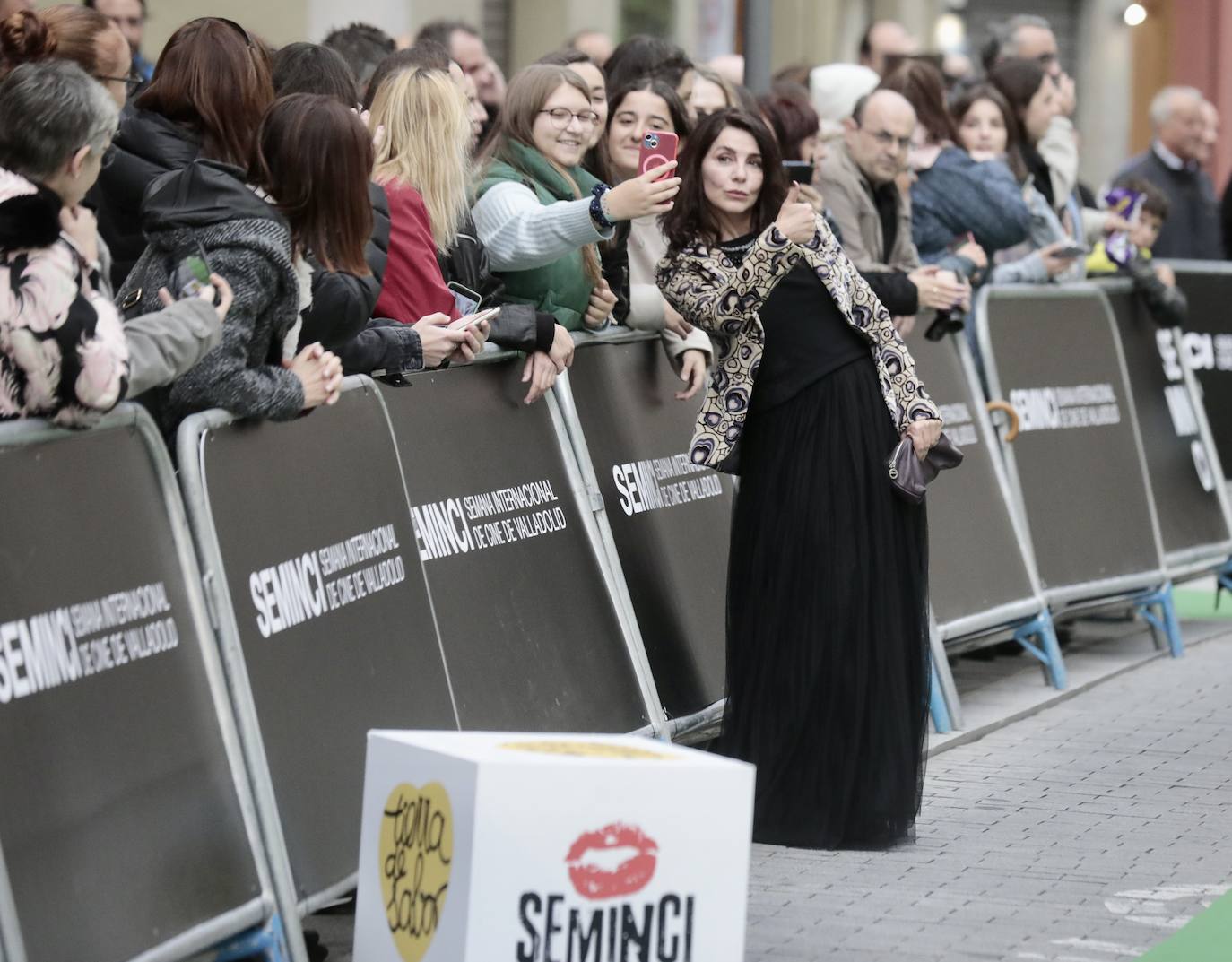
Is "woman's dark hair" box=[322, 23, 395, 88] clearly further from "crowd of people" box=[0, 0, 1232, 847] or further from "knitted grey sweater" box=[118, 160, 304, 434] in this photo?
"knitted grey sweater" box=[118, 160, 304, 434]

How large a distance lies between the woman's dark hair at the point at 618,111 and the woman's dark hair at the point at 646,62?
0.70m

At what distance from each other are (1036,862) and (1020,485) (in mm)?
2972

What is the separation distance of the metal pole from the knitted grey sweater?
4561 millimetres

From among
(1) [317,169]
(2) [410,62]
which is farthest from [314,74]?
(1) [317,169]

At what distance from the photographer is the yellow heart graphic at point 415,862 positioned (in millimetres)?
4156

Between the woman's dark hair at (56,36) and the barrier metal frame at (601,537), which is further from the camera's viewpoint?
the barrier metal frame at (601,537)

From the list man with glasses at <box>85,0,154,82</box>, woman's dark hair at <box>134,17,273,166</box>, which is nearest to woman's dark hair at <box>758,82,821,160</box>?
man with glasses at <box>85,0,154,82</box>

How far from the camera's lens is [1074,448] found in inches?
369

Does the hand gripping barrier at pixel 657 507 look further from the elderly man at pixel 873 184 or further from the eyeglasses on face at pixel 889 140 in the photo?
the eyeglasses on face at pixel 889 140

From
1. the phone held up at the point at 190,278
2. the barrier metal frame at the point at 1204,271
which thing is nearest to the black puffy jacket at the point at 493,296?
the phone held up at the point at 190,278

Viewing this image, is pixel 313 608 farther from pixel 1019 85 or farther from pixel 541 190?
pixel 1019 85

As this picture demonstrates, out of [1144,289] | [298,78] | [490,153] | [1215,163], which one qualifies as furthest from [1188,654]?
[1215,163]

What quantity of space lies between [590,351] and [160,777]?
8.92 ft

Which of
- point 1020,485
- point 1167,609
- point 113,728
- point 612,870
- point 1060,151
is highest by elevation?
point 1060,151
